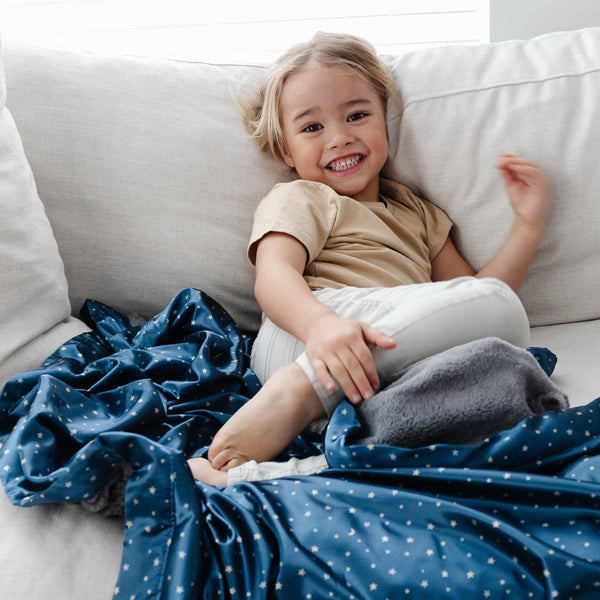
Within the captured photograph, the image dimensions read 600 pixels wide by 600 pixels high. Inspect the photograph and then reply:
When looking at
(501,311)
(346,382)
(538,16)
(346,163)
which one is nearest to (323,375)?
(346,382)

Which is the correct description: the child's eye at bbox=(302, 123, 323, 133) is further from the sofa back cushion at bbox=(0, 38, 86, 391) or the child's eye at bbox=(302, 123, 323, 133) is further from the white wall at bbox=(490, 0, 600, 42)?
the white wall at bbox=(490, 0, 600, 42)

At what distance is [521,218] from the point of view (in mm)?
1221

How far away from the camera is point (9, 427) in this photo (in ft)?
3.19

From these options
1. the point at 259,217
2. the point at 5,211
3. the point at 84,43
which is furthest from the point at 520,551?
the point at 84,43

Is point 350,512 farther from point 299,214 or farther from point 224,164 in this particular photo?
point 224,164

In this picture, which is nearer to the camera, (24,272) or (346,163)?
(24,272)

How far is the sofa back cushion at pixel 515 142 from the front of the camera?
123 cm

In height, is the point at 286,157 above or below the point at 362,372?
above

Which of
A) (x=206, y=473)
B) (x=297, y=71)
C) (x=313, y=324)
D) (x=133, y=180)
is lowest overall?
(x=206, y=473)

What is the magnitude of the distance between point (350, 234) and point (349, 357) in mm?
359

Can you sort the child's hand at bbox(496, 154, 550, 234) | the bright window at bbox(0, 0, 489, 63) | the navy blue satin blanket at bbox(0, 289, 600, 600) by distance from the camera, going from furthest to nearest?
the bright window at bbox(0, 0, 489, 63), the child's hand at bbox(496, 154, 550, 234), the navy blue satin blanket at bbox(0, 289, 600, 600)

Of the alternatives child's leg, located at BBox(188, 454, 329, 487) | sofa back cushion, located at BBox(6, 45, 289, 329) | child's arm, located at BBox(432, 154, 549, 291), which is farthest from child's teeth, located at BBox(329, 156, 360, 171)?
child's leg, located at BBox(188, 454, 329, 487)

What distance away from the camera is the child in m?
0.92

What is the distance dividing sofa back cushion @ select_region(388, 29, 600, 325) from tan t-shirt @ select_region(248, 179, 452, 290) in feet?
0.24
